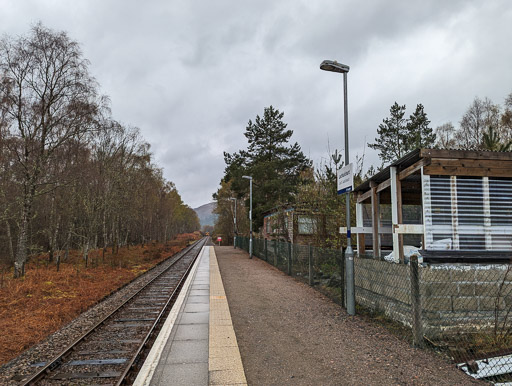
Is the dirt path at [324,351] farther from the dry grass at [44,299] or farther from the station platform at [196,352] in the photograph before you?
the dry grass at [44,299]

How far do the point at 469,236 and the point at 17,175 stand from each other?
841 inches

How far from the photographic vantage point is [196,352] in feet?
18.4

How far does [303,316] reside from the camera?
8062mm

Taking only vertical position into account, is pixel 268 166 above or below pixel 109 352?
above

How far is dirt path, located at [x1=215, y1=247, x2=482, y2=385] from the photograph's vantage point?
4453mm

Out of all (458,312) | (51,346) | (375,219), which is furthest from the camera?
(375,219)

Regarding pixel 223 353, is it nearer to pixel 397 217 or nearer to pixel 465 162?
pixel 397 217

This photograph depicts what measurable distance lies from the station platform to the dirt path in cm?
25

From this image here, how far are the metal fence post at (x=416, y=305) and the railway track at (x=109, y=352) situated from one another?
4.57m

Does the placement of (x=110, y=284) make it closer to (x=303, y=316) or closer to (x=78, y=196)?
(x=78, y=196)

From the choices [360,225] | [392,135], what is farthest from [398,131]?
[360,225]

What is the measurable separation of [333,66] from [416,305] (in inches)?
234

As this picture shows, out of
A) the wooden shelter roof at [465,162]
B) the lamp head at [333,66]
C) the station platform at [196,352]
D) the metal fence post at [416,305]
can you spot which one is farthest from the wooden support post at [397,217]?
the station platform at [196,352]

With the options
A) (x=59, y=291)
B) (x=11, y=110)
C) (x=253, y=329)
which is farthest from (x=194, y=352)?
(x=11, y=110)
